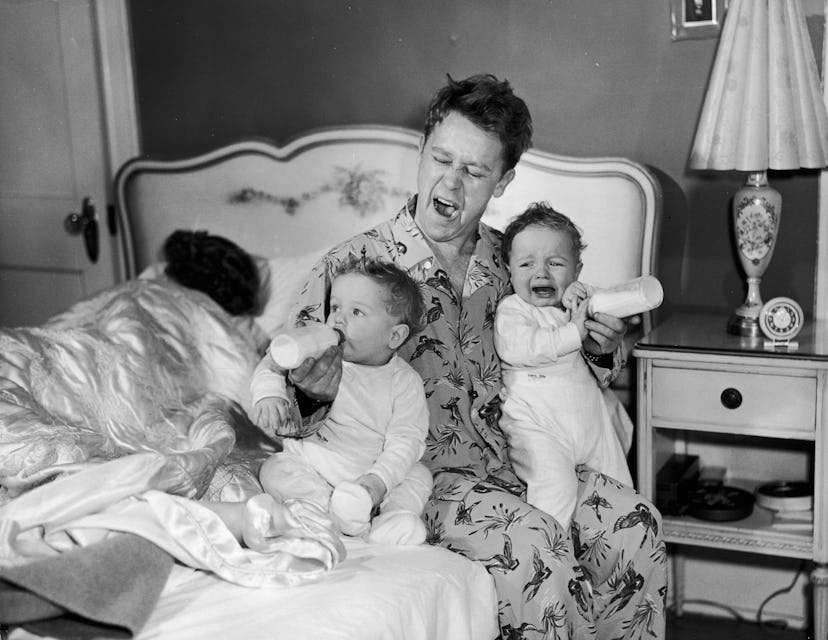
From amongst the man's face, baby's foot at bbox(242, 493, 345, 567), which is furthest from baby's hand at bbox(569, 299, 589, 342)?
baby's foot at bbox(242, 493, 345, 567)

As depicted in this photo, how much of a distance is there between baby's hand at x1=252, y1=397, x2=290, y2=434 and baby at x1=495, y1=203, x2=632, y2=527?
21.7 inches

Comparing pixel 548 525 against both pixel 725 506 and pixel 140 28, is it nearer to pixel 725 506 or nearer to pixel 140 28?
pixel 725 506

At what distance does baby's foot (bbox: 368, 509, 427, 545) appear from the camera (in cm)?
178

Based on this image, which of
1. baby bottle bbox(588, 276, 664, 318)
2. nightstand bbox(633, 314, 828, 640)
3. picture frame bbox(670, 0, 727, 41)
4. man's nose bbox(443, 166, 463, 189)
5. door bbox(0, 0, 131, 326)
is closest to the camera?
baby bottle bbox(588, 276, 664, 318)

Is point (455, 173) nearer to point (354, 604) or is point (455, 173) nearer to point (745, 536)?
point (354, 604)

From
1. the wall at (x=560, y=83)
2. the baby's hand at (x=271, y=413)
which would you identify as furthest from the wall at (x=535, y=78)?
the baby's hand at (x=271, y=413)

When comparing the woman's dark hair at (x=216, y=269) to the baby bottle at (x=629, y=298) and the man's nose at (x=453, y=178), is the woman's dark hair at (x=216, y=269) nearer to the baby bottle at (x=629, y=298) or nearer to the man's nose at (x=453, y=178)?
the man's nose at (x=453, y=178)

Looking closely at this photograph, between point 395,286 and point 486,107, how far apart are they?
45 cm

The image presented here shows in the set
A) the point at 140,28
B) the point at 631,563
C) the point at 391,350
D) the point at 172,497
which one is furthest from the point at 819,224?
the point at 140,28

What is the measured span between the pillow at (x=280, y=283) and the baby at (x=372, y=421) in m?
0.75

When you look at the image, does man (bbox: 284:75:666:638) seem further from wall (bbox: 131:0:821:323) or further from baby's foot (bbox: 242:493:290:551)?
wall (bbox: 131:0:821:323)

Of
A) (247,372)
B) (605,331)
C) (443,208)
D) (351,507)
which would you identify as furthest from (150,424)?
(605,331)

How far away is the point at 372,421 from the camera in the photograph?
1914 mm

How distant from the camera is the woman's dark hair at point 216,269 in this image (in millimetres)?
2707
